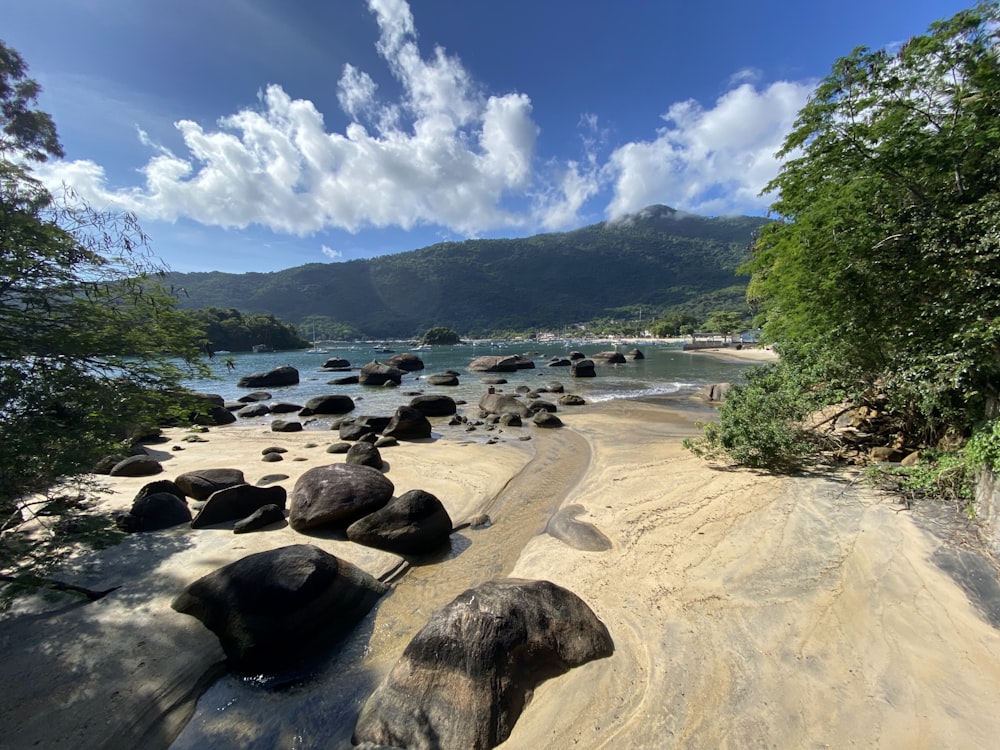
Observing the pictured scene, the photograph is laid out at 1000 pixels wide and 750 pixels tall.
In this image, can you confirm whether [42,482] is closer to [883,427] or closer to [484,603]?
[484,603]

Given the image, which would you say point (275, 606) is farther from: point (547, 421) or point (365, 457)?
point (547, 421)

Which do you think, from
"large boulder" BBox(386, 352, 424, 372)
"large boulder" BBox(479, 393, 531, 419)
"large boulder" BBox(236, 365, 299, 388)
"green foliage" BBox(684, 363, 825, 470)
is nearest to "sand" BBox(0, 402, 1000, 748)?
"green foliage" BBox(684, 363, 825, 470)

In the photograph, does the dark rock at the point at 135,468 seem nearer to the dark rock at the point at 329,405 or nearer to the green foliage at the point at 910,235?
the dark rock at the point at 329,405

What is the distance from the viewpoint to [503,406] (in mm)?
21516

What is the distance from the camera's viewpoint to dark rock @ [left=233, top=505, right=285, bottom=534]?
24.0ft

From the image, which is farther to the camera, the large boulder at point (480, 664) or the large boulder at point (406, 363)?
the large boulder at point (406, 363)

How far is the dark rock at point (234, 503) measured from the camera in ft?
24.5

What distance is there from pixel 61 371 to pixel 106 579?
3287mm

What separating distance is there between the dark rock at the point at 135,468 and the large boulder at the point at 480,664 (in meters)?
10.6

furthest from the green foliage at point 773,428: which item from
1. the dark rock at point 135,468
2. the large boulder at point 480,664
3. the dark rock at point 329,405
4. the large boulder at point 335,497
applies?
the dark rock at point 329,405

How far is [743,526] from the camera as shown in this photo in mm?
6602

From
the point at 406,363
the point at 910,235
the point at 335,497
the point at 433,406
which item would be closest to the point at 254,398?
the point at 433,406

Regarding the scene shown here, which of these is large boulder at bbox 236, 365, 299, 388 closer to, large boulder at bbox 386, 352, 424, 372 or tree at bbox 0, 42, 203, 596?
large boulder at bbox 386, 352, 424, 372

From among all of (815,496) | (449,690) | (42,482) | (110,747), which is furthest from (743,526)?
(42,482)
